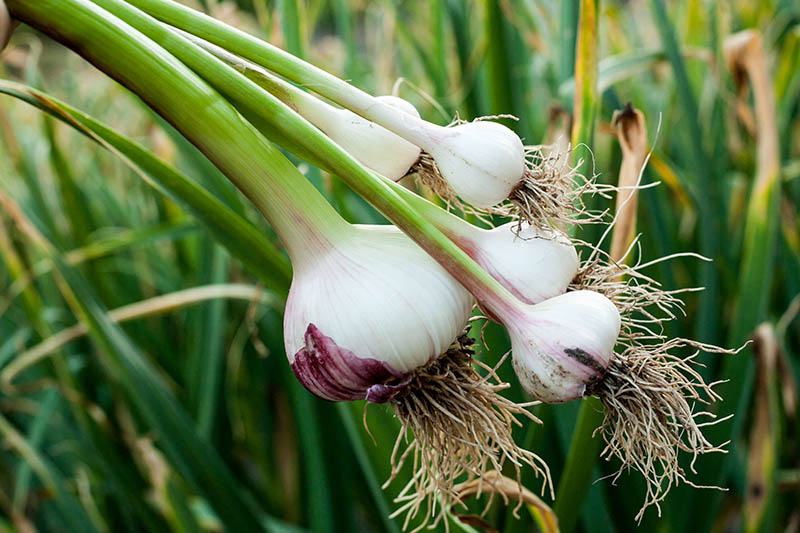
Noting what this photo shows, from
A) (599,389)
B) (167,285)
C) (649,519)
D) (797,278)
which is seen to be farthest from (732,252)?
(167,285)

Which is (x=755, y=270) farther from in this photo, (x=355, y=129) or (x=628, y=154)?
(x=355, y=129)

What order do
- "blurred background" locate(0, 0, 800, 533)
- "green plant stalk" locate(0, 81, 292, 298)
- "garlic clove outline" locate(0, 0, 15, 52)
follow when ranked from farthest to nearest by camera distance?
"blurred background" locate(0, 0, 800, 533)
"green plant stalk" locate(0, 81, 292, 298)
"garlic clove outline" locate(0, 0, 15, 52)

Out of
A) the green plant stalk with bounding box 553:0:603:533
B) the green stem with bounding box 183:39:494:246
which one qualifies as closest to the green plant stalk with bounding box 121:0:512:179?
the green stem with bounding box 183:39:494:246

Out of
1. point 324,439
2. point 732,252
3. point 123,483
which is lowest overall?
point 732,252

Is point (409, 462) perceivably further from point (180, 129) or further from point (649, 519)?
point (180, 129)

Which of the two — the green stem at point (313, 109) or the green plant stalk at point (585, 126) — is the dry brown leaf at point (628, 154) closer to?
the green plant stalk at point (585, 126)

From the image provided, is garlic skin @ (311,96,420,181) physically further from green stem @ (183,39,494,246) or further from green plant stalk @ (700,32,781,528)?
green plant stalk @ (700,32,781,528)
